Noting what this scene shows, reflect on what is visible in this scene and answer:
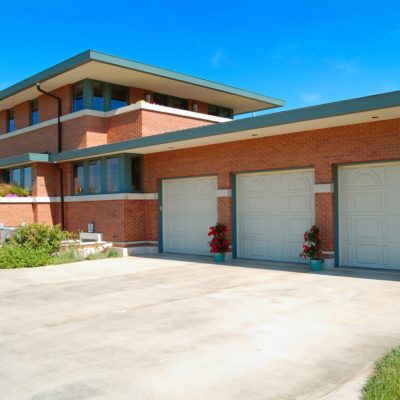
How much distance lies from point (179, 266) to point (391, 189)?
6.19 meters

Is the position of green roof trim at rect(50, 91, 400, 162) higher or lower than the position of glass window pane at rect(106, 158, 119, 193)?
higher

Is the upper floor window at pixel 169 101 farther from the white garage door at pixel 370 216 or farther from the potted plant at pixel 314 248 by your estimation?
the potted plant at pixel 314 248

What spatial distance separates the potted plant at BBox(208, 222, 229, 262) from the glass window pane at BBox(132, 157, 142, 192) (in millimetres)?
4274

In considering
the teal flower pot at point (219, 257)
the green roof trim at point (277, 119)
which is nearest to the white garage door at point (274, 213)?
the teal flower pot at point (219, 257)

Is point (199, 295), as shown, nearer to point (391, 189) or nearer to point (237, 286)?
point (237, 286)

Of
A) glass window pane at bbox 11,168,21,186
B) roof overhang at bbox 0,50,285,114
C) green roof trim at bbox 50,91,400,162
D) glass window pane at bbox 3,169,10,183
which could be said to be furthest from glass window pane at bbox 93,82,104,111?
glass window pane at bbox 3,169,10,183

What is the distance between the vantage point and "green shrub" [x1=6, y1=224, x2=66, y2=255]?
16219 millimetres

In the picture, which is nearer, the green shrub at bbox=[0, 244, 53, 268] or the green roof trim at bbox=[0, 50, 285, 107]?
the green shrub at bbox=[0, 244, 53, 268]

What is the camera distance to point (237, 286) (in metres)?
10.6

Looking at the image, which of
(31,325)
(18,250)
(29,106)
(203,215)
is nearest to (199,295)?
(31,325)

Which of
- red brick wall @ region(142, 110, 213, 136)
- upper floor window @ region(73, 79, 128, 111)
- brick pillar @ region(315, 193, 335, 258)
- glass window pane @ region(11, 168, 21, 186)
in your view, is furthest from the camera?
glass window pane @ region(11, 168, 21, 186)

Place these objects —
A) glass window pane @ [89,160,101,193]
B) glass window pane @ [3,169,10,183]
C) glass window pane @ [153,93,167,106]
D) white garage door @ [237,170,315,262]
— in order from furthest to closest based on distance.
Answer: glass window pane @ [3,169,10,183]
glass window pane @ [153,93,167,106]
glass window pane @ [89,160,101,193]
white garage door @ [237,170,315,262]

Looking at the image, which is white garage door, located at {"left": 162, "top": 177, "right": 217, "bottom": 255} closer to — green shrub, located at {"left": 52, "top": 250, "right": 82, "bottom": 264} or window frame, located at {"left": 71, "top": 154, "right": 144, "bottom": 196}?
window frame, located at {"left": 71, "top": 154, "right": 144, "bottom": 196}

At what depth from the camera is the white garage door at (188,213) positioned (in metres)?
16.6
